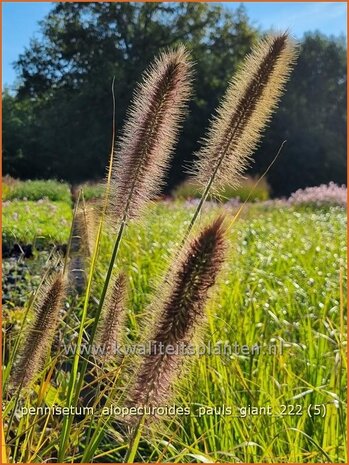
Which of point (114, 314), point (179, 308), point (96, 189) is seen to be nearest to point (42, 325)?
point (114, 314)

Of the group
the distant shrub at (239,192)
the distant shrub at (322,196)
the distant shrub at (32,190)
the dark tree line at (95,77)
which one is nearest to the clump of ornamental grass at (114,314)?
the dark tree line at (95,77)

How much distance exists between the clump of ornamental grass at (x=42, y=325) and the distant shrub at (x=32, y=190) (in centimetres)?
518

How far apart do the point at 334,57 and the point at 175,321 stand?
1313 centimetres

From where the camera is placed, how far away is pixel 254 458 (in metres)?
1.87

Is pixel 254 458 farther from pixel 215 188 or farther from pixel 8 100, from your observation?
pixel 8 100

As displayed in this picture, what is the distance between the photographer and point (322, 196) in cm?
932

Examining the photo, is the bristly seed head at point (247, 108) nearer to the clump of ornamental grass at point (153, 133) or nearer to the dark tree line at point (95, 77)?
Answer: the clump of ornamental grass at point (153, 133)

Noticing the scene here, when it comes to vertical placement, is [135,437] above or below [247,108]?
below

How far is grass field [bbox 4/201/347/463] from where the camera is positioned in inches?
69.2

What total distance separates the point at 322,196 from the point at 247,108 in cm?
816

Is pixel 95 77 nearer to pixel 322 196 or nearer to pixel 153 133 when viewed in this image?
pixel 153 133

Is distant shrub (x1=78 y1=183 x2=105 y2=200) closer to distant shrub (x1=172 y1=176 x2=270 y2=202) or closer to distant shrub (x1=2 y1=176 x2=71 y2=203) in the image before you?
distant shrub (x1=2 y1=176 x2=71 y2=203)

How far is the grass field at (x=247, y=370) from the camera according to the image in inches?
69.2

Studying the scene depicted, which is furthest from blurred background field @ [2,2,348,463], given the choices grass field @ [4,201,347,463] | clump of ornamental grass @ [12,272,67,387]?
clump of ornamental grass @ [12,272,67,387]
